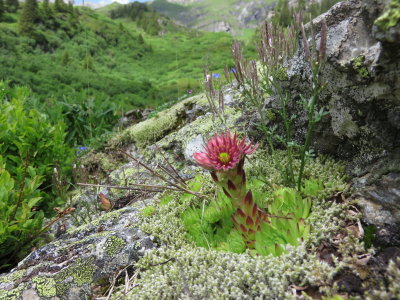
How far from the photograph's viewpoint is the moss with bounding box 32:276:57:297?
2.19 metres

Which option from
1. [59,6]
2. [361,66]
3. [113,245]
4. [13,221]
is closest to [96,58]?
[59,6]

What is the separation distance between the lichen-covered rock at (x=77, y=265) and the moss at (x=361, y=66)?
2.07 m

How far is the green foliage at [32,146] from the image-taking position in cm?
431

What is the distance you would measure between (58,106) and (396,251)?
6878mm

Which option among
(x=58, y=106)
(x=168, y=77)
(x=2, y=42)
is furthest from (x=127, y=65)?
(x=58, y=106)

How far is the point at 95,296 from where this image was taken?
7.20ft

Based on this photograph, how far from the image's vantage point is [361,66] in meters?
2.11

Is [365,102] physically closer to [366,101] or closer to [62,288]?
[366,101]

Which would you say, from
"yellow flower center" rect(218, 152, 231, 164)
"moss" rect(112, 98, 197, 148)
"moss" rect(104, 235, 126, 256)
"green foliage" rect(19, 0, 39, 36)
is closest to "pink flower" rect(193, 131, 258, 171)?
"yellow flower center" rect(218, 152, 231, 164)

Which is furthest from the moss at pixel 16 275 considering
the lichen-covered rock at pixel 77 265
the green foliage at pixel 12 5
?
the green foliage at pixel 12 5

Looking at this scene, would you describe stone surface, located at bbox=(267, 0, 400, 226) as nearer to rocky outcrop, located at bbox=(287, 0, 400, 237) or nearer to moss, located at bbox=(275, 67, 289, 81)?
rocky outcrop, located at bbox=(287, 0, 400, 237)

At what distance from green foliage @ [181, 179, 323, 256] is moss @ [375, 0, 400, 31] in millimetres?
1248

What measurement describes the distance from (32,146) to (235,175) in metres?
3.80

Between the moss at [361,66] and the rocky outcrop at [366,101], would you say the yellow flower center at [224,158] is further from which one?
the moss at [361,66]
